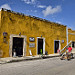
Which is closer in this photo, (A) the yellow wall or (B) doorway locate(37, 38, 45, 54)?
(B) doorway locate(37, 38, 45, 54)

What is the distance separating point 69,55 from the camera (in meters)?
12.6

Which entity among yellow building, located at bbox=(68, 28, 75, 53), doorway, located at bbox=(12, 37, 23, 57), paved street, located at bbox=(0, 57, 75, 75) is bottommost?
paved street, located at bbox=(0, 57, 75, 75)

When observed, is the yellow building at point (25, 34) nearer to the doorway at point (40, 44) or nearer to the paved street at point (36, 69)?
the doorway at point (40, 44)

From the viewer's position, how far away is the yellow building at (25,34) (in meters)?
12.5

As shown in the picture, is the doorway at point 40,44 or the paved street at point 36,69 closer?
the paved street at point 36,69

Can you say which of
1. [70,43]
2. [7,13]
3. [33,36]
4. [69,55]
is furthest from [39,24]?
[70,43]

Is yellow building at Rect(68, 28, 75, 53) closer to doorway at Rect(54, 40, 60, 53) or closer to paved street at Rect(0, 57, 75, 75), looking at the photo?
doorway at Rect(54, 40, 60, 53)

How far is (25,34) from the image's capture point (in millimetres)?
14344

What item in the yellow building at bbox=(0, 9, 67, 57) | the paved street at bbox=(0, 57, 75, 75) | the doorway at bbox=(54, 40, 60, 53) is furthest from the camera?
the doorway at bbox=(54, 40, 60, 53)

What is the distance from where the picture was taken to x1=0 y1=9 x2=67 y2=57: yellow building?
1246 centimetres

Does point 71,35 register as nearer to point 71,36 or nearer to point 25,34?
point 71,36

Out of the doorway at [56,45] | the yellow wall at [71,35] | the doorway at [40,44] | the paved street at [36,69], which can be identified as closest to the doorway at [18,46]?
the doorway at [40,44]

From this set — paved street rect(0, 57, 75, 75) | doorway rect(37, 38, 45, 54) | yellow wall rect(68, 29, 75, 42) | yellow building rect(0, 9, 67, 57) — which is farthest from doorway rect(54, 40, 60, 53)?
paved street rect(0, 57, 75, 75)

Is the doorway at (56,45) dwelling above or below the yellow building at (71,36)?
below
